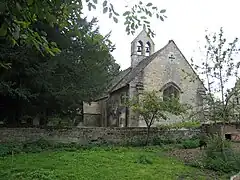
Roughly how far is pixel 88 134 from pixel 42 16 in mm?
16634

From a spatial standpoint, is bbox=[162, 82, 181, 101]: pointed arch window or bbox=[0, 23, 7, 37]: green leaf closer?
bbox=[0, 23, 7, 37]: green leaf

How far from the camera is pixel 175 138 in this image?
68.2 ft

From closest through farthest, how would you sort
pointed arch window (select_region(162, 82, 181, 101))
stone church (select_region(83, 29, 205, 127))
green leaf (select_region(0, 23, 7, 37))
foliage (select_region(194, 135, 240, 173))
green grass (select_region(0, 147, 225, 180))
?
green leaf (select_region(0, 23, 7, 37)), green grass (select_region(0, 147, 225, 180)), foliage (select_region(194, 135, 240, 173)), stone church (select_region(83, 29, 205, 127)), pointed arch window (select_region(162, 82, 181, 101))

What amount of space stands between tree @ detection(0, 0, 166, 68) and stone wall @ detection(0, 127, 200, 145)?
1460 centimetres

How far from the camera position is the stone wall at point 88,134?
56.9 feet

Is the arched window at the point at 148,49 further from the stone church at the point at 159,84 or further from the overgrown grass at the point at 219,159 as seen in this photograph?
the overgrown grass at the point at 219,159

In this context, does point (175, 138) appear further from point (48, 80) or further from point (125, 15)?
point (125, 15)

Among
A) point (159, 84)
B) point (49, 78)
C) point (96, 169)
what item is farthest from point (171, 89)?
point (96, 169)

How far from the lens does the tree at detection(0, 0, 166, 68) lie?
266cm

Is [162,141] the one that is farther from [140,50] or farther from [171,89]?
[140,50]

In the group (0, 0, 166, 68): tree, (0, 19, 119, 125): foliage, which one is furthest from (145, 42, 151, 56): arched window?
(0, 0, 166, 68): tree

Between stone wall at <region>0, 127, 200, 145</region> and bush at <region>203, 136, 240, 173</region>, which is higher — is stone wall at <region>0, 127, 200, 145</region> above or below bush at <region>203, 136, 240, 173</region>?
above

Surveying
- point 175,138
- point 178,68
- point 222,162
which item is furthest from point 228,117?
point 178,68

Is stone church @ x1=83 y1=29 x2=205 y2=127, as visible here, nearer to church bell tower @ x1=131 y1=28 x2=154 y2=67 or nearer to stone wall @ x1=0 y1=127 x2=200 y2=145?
church bell tower @ x1=131 y1=28 x2=154 y2=67
